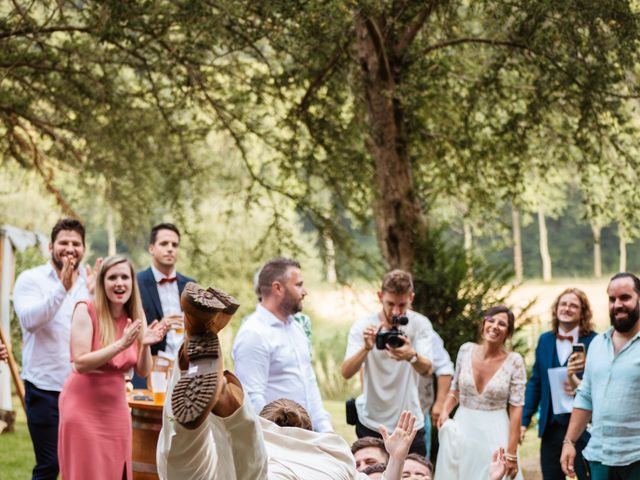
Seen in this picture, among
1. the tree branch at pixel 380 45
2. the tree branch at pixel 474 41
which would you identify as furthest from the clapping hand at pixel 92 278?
the tree branch at pixel 474 41

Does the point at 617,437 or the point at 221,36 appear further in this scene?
the point at 221,36

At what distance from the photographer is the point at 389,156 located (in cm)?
963

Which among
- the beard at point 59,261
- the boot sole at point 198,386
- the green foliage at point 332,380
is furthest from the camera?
the green foliage at point 332,380

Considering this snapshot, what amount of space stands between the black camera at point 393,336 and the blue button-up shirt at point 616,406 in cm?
130

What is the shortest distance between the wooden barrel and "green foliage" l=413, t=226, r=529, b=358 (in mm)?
4286

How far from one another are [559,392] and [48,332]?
3425mm

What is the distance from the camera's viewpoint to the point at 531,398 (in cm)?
717

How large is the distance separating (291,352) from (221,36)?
12.7 feet

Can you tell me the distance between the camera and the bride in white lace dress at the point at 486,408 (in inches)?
269

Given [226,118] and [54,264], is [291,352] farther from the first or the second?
[226,118]

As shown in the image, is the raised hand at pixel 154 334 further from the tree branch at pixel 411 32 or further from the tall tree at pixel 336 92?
the tree branch at pixel 411 32

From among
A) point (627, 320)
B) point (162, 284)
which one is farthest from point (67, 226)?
point (627, 320)

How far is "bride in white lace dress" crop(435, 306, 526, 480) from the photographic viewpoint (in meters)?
6.84

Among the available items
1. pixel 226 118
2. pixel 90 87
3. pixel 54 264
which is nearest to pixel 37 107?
pixel 90 87
